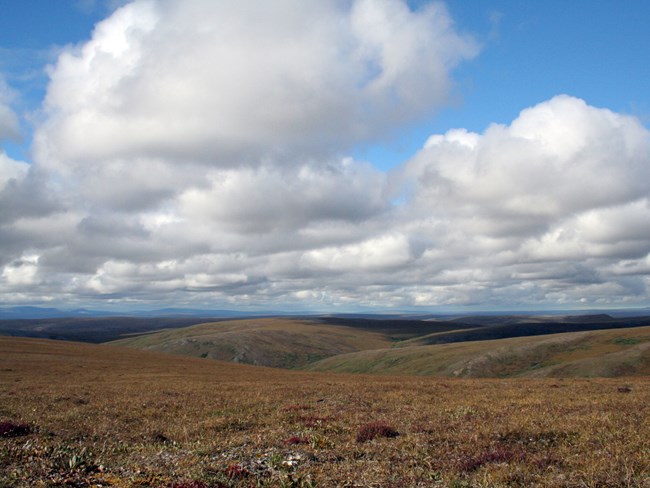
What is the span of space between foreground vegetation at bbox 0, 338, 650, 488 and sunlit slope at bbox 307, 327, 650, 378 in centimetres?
7863

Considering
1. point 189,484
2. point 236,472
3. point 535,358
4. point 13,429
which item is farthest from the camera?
point 535,358

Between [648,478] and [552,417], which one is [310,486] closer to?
[648,478]

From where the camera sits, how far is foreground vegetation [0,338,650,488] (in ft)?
39.9

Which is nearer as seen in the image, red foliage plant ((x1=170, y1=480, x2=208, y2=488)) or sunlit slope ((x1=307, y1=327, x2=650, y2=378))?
red foliage plant ((x1=170, y1=480, x2=208, y2=488))

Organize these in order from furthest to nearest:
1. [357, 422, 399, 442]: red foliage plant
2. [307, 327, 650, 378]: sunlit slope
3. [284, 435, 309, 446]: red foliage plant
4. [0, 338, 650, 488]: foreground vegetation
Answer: [307, 327, 650, 378]: sunlit slope
[357, 422, 399, 442]: red foliage plant
[284, 435, 309, 446]: red foliage plant
[0, 338, 650, 488]: foreground vegetation

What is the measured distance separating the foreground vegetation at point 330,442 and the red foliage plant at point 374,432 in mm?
41

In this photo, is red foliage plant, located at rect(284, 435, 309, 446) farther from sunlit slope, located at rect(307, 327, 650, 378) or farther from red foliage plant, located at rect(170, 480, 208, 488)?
sunlit slope, located at rect(307, 327, 650, 378)

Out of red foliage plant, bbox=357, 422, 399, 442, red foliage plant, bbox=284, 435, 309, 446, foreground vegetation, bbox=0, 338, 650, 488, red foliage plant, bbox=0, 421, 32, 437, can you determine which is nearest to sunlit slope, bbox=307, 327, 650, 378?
foreground vegetation, bbox=0, 338, 650, 488

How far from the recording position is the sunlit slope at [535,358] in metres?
95.9

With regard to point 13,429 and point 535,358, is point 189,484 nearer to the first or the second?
point 13,429

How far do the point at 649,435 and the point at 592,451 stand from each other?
10.9ft

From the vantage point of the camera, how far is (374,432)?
17.3m

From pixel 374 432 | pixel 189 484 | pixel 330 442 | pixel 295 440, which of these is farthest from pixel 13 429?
pixel 374 432

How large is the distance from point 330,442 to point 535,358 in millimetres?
125968
